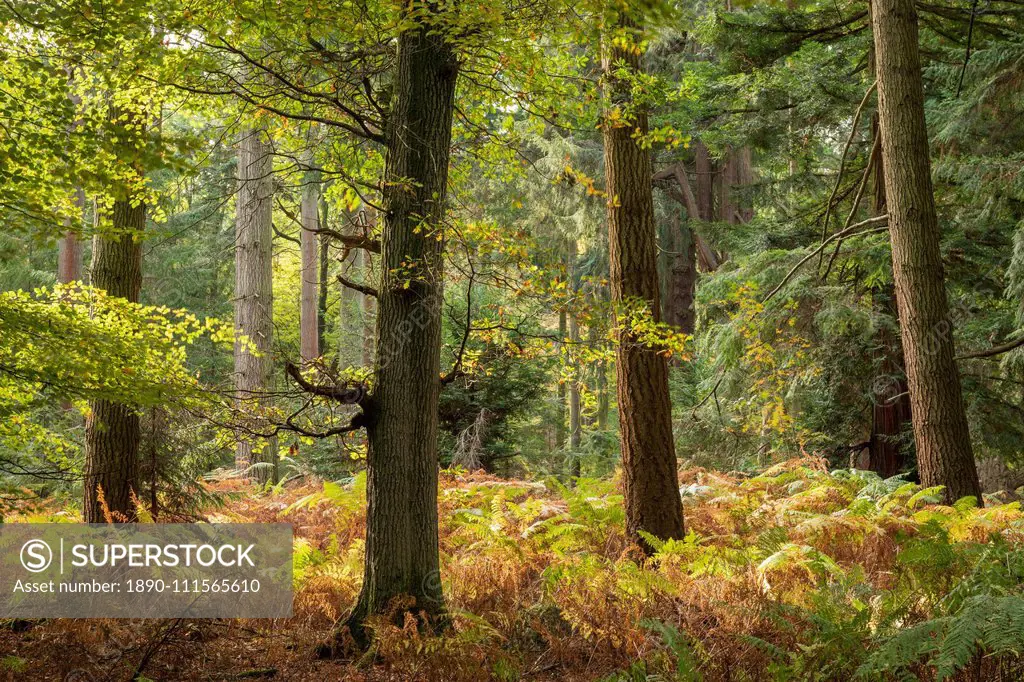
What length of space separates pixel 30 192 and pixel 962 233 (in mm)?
9663

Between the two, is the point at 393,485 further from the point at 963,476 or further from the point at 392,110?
the point at 963,476

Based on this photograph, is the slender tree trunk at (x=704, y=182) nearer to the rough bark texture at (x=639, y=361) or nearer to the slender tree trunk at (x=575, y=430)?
the slender tree trunk at (x=575, y=430)

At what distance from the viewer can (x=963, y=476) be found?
721cm

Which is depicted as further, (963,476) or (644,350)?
(963,476)

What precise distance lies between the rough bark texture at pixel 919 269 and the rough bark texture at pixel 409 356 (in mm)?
4420

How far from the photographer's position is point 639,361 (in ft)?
21.6

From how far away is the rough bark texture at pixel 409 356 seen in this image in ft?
16.1

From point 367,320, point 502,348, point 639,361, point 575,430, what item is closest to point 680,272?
point 575,430

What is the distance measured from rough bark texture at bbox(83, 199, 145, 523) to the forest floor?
1.15 meters

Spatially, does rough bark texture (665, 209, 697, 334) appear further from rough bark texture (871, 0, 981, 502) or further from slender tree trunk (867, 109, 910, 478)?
rough bark texture (871, 0, 981, 502)

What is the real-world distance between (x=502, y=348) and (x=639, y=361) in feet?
4.34

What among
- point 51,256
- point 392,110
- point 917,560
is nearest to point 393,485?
point 392,110
